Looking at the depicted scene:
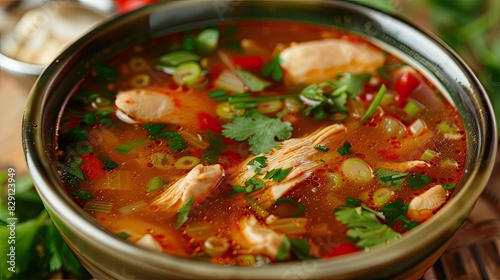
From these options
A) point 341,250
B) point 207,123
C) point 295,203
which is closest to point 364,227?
point 341,250

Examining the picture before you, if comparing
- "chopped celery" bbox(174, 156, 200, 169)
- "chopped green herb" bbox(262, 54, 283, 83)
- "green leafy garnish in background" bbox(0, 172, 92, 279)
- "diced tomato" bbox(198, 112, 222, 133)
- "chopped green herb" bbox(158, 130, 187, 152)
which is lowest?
"green leafy garnish in background" bbox(0, 172, 92, 279)

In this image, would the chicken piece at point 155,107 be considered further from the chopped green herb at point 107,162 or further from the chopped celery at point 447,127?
the chopped celery at point 447,127

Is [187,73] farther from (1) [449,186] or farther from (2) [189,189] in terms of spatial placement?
(1) [449,186]

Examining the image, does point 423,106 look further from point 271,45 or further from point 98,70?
point 98,70

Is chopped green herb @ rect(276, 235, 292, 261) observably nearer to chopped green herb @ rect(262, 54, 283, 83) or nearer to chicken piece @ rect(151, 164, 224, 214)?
chicken piece @ rect(151, 164, 224, 214)

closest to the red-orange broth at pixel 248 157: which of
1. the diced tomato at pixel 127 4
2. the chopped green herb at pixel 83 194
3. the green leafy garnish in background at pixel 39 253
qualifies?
the chopped green herb at pixel 83 194

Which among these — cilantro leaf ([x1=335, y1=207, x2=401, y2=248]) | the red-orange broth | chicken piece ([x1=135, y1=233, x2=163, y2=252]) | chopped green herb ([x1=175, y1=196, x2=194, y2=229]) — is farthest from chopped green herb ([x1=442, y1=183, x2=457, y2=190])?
chicken piece ([x1=135, y1=233, x2=163, y2=252])
